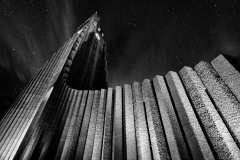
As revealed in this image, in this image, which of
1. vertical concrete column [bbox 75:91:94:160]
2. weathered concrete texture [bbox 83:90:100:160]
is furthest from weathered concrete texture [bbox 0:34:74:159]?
weathered concrete texture [bbox 83:90:100:160]

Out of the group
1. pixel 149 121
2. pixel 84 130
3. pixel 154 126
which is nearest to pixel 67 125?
pixel 84 130

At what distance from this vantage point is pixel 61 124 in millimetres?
4660

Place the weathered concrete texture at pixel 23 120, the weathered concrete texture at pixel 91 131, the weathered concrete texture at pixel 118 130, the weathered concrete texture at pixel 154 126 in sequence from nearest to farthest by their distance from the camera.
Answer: the weathered concrete texture at pixel 154 126 → the weathered concrete texture at pixel 118 130 → the weathered concrete texture at pixel 91 131 → the weathered concrete texture at pixel 23 120

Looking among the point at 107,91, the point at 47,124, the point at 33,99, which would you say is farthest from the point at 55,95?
the point at 33,99

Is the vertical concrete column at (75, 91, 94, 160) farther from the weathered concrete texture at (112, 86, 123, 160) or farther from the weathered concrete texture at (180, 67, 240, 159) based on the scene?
the weathered concrete texture at (180, 67, 240, 159)

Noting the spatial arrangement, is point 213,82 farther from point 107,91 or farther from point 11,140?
point 11,140

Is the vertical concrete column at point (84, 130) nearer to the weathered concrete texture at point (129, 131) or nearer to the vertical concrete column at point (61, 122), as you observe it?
the vertical concrete column at point (61, 122)

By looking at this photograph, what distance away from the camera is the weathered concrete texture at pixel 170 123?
2320 mm

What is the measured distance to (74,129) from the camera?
4.17 metres

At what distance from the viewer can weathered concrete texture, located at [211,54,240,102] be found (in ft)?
6.94

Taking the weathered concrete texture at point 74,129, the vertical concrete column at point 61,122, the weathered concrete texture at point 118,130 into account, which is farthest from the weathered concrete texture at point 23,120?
the weathered concrete texture at point 118,130

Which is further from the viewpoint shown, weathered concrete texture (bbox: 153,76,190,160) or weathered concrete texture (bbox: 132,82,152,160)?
weathered concrete texture (bbox: 132,82,152,160)

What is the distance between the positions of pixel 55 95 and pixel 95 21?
23.6 meters

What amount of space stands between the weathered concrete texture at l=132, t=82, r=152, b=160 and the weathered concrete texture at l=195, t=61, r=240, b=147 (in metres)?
1.42
